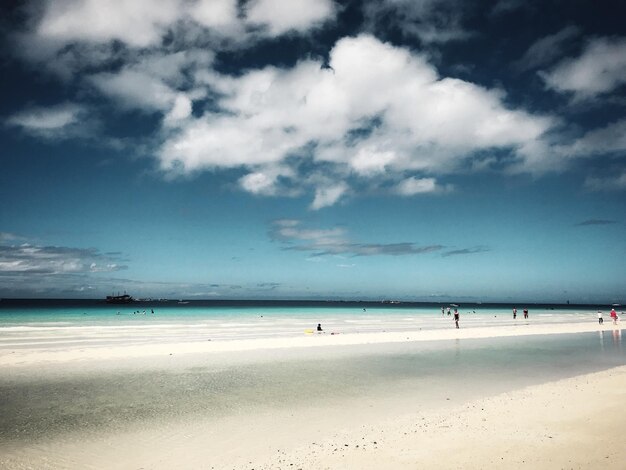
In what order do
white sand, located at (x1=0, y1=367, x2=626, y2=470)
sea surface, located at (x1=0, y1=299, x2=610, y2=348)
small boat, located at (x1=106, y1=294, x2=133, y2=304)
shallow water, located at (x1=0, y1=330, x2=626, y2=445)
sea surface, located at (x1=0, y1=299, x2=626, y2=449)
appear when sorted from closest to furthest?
white sand, located at (x1=0, y1=367, x2=626, y2=470) → sea surface, located at (x1=0, y1=299, x2=626, y2=449) → shallow water, located at (x1=0, y1=330, x2=626, y2=445) → sea surface, located at (x1=0, y1=299, x2=610, y2=348) → small boat, located at (x1=106, y1=294, x2=133, y2=304)

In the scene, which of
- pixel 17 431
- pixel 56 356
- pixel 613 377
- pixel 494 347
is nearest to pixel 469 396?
pixel 613 377

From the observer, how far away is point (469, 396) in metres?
13.5

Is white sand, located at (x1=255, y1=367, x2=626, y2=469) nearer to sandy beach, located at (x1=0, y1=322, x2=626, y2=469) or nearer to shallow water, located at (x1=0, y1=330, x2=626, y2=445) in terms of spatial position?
sandy beach, located at (x1=0, y1=322, x2=626, y2=469)

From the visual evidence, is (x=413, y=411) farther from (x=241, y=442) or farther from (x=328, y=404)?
(x=241, y=442)

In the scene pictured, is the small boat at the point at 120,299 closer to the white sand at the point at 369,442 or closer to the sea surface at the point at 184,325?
the sea surface at the point at 184,325

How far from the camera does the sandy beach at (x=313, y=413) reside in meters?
8.41

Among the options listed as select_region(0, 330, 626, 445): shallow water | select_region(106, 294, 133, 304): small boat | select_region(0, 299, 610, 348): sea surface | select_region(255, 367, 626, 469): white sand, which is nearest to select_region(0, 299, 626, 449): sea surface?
select_region(0, 330, 626, 445): shallow water

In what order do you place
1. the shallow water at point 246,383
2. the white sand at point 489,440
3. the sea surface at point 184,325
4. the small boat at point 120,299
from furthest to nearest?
the small boat at point 120,299 < the sea surface at point 184,325 < the shallow water at point 246,383 < the white sand at point 489,440

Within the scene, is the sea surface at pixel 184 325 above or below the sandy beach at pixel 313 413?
below

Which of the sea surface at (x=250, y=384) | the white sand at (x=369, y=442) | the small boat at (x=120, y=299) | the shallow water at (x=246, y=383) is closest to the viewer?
the white sand at (x=369, y=442)

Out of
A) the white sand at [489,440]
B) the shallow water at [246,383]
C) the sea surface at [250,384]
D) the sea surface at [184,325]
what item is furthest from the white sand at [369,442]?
the sea surface at [184,325]

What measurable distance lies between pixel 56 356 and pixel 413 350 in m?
22.7

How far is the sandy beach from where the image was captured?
8.41 m

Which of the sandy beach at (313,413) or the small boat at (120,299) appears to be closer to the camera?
the sandy beach at (313,413)
